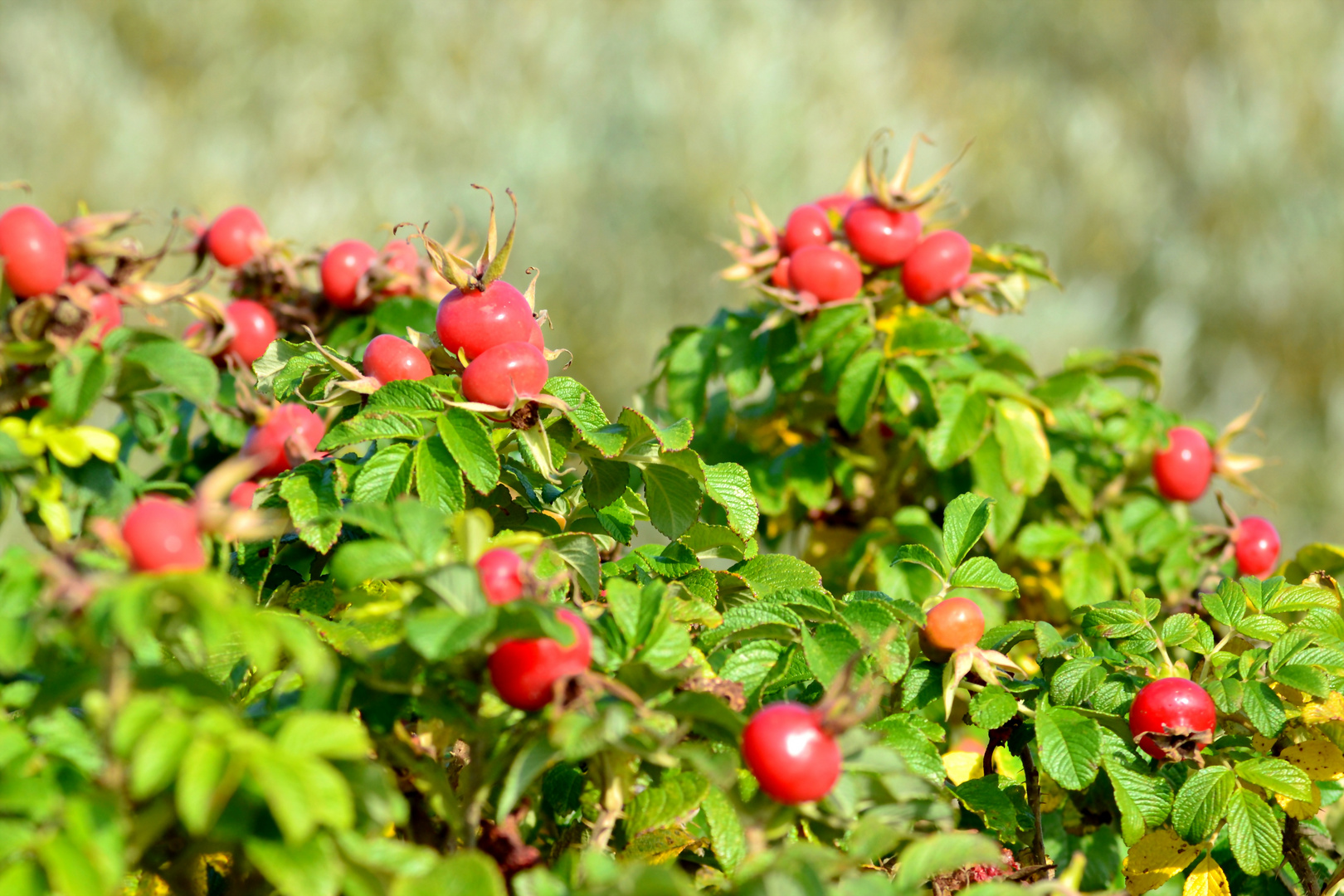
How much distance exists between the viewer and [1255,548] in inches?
49.3

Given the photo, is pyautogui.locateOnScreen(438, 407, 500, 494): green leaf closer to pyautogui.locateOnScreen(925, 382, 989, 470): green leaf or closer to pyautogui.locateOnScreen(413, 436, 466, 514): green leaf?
pyautogui.locateOnScreen(413, 436, 466, 514): green leaf

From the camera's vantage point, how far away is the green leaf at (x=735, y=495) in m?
0.80

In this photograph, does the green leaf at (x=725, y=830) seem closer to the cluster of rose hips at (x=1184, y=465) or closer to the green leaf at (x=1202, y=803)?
the green leaf at (x=1202, y=803)

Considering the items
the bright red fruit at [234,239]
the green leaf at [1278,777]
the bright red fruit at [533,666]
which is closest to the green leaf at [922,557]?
the green leaf at [1278,777]

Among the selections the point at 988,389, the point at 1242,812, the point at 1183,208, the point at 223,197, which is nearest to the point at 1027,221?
the point at 1183,208

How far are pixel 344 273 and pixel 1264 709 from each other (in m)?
0.94

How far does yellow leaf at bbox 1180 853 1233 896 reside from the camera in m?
0.78

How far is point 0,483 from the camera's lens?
2.54 feet

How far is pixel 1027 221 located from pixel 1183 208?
34.8 inches

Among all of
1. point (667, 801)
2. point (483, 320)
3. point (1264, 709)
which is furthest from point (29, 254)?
point (1264, 709)

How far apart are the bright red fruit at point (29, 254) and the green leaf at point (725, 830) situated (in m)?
0.61

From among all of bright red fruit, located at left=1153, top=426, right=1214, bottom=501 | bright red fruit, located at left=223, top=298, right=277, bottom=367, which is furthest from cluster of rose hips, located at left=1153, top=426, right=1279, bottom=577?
bright red fruit, located at left=223, top=298, right=277, bottom=367

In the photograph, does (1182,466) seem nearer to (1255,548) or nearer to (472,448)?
(1255,548)

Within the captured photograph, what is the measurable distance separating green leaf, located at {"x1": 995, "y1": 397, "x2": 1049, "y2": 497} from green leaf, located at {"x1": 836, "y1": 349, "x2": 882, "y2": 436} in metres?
0.15
